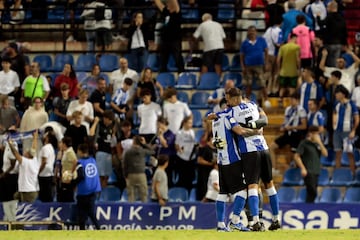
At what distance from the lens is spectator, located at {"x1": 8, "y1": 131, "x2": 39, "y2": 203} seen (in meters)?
26.3

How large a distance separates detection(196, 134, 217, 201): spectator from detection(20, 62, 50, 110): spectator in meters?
4.31

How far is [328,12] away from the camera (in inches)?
1176

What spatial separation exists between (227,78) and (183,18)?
8.34ft

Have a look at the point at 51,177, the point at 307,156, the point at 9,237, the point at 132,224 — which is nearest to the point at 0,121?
the point at 51,177

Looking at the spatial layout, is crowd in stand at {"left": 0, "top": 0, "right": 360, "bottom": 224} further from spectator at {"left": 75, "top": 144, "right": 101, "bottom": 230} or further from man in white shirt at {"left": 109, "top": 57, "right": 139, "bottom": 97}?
spectator at {"left": 75, "top": 144, "right": 101, "bottom": 230}

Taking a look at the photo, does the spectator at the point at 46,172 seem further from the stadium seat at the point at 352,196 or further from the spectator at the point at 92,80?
the stadium seat at the point at 352,196

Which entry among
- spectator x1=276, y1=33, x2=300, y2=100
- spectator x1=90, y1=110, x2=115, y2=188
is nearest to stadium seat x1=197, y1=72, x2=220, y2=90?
spectator x1=276, y1=33, x2=300, y2=100

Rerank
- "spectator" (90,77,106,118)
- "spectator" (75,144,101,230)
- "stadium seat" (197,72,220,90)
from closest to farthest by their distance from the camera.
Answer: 1. "spectator" (75,144,101,230)
2. "spectator" (90,77,106,118)
3. "stadium seat" (197,72,220,90)

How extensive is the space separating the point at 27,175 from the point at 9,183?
0.55 metres

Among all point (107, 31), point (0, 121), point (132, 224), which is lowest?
point (132, 224)

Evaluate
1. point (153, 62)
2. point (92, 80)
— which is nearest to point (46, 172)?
point (92, 80)

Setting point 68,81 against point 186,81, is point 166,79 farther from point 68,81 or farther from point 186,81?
point 68,81

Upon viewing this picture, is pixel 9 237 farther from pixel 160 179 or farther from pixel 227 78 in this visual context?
pixel 227 78

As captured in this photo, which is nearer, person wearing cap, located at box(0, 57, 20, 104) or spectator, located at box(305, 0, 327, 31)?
person wearing cap, located at box(0, 57, 20, 104)
